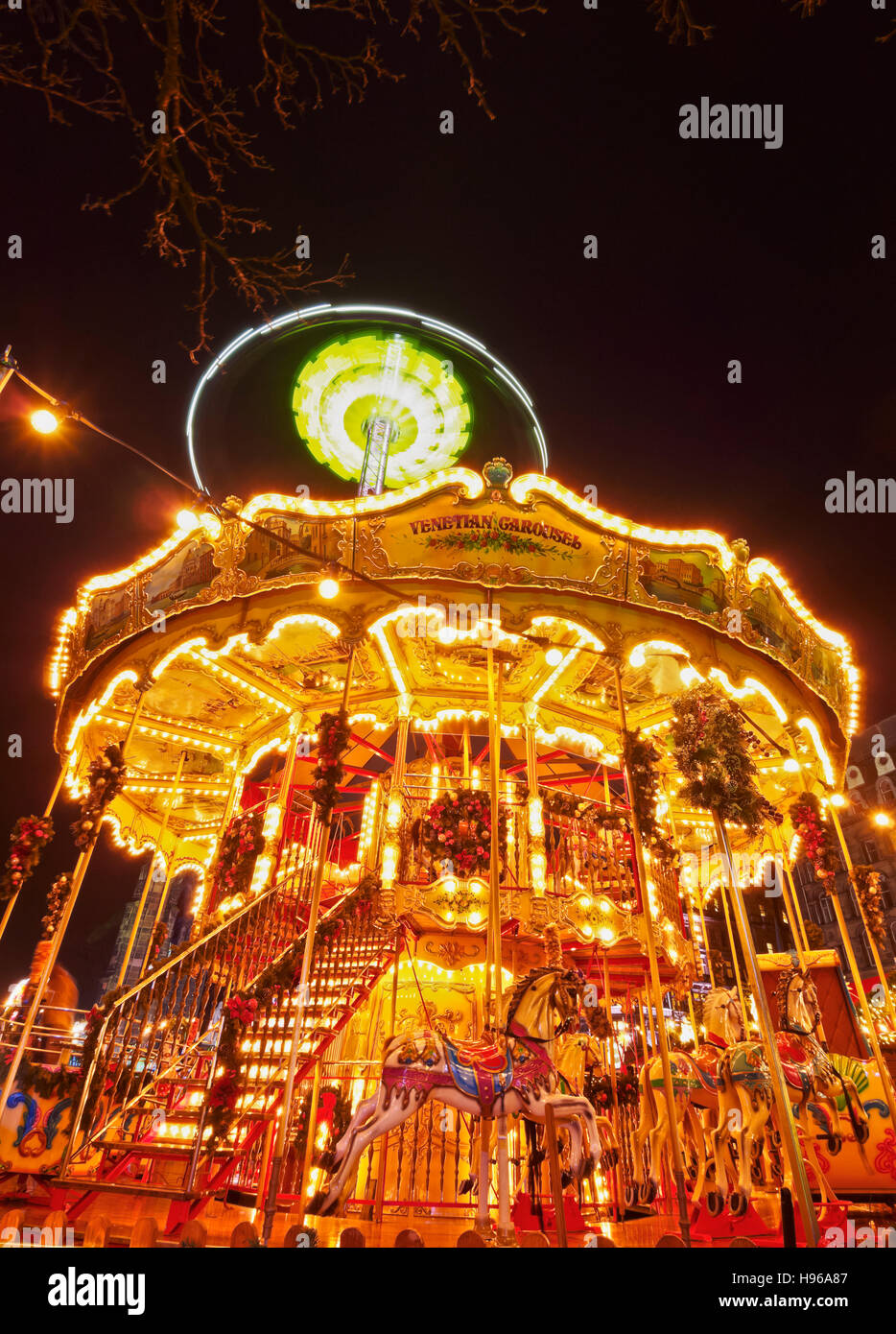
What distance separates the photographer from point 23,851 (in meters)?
8.55

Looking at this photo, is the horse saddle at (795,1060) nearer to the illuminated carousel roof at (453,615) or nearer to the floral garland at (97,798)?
the illuminated carousel roof at (453,615)

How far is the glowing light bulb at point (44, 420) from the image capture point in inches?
225

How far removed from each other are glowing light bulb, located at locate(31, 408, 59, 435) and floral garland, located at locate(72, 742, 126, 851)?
4694 millimetres

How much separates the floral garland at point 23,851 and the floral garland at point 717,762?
764 cm

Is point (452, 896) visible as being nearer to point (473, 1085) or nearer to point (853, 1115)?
point (473, 1085)

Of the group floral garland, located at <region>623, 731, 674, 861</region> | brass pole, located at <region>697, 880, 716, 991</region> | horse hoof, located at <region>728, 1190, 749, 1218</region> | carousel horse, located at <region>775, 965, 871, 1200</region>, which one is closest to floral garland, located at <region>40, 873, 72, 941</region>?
floral garland, located at <region>623, 731, 674, 861</region>

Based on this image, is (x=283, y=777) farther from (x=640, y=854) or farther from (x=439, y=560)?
(x=640, y=854)

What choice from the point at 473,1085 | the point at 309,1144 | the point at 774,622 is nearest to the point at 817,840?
the point at 774,622

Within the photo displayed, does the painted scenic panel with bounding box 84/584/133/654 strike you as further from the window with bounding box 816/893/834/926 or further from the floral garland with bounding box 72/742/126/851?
the window with bounding box 816/893/834/926

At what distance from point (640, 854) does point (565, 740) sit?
5.82 metres

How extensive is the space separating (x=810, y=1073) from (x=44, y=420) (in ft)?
32.9

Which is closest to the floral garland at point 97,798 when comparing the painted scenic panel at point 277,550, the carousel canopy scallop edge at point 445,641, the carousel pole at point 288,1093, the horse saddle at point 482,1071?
the carousel canopy scallop edge at point 445,641

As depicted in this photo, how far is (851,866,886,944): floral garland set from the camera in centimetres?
975
